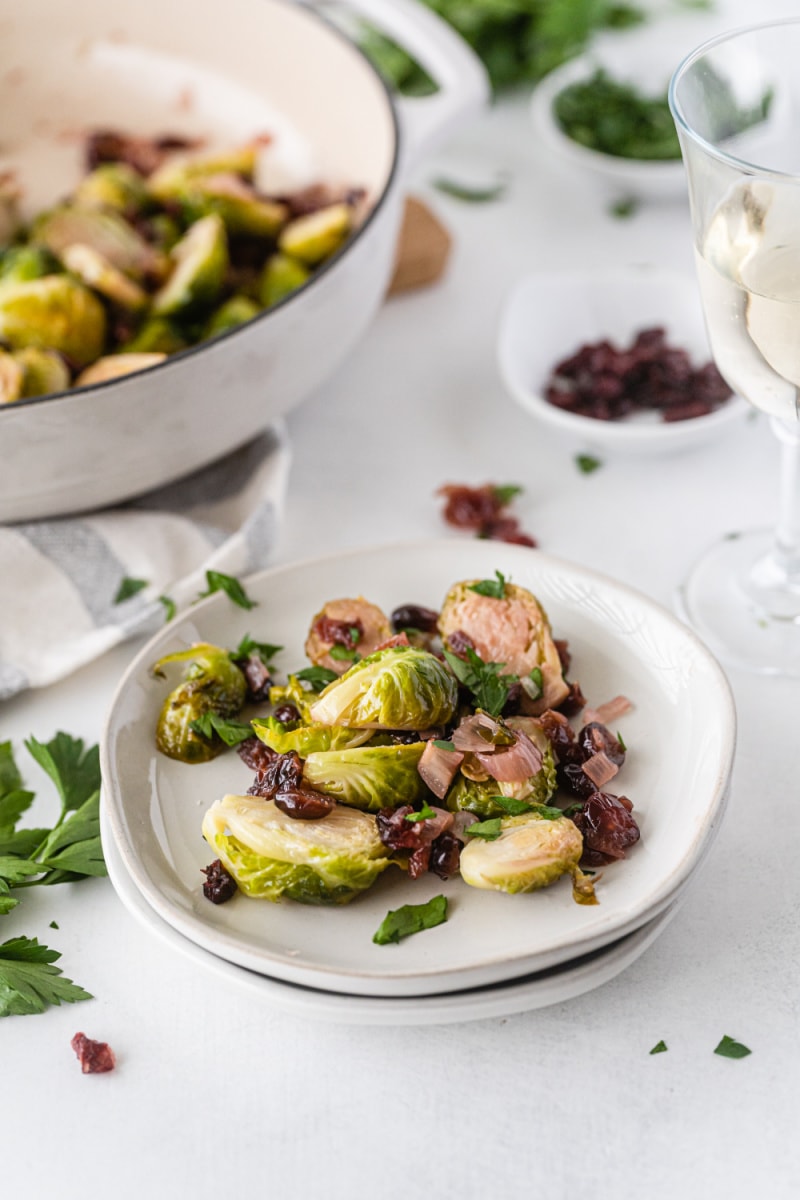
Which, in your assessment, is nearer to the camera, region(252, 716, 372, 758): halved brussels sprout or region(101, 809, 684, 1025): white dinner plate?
region(101, 809, 684, 1025): white dinner plate

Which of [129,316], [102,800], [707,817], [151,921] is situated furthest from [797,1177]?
[129,316]

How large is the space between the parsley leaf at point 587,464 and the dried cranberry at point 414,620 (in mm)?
676

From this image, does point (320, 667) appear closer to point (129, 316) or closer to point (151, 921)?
point (151, 921)

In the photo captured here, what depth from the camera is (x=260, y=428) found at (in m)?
2.29

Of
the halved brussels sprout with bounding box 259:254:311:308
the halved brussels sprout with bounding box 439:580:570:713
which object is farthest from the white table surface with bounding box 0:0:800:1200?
the halved brussels sprout with bounding box 259:254:311:308

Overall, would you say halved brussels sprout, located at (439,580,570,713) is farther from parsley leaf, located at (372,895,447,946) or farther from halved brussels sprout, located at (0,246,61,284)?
halved brussels sprout, located at (0,246,61,284)

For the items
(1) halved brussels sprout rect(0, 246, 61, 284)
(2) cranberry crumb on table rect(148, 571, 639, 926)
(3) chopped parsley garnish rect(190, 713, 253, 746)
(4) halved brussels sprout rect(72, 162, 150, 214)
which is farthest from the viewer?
(4) halved brussels sprout rect(72, 162, 150, 214)

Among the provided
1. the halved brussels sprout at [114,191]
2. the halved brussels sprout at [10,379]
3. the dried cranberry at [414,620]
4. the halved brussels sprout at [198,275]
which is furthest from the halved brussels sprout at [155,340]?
the dried cranberry at [414,620]

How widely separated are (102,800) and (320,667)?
1.22 ft

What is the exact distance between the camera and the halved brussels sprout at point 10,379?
2184mm

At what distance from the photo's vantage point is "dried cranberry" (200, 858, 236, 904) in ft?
5.04

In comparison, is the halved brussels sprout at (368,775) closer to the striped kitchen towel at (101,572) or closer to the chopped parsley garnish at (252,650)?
the chopped parsley garnish at (252,650)

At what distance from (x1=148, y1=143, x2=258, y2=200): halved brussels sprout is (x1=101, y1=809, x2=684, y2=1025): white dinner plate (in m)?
1.96

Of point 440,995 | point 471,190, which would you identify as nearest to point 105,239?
point 471,190
